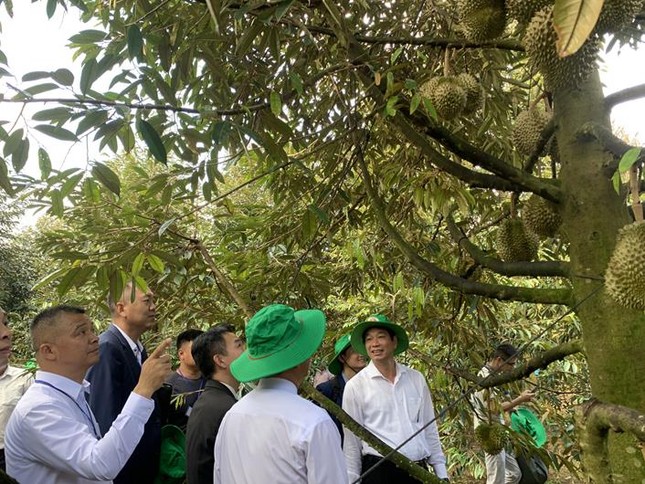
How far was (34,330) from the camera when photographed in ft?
5.98

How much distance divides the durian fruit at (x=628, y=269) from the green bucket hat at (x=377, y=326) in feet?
5.18

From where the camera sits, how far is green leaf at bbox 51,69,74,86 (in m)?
1.22

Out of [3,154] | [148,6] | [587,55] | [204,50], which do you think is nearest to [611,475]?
[587,55]

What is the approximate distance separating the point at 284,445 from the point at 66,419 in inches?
25.7

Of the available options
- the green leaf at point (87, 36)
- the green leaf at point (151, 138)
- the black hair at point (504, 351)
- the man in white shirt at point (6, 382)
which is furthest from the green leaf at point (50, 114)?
the black hair at point (504, 351)

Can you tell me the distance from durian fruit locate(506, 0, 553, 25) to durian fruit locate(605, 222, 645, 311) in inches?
19.9

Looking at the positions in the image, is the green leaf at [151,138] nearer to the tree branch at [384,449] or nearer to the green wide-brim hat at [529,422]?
the tree branch at [384,449]

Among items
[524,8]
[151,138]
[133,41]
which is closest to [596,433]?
[524,8]

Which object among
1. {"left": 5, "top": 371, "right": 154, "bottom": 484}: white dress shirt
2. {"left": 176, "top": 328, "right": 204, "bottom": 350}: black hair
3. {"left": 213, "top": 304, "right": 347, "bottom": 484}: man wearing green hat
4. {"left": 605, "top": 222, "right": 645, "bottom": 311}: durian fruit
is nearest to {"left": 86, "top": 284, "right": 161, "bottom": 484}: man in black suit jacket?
{"left": 5, "top": 371, "right": 154, "bottom": 484}: white dress shirt

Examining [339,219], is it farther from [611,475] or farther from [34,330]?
[611,475]

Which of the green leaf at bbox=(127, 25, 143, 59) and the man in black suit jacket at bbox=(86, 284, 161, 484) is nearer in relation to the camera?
the green leaf at bbox=(127, 25, 143, 59)

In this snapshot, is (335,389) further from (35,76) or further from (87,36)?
(35,76)

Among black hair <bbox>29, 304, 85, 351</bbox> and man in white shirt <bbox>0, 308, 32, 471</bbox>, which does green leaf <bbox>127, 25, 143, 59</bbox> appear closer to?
black hair <bbox>29, 304, 85, 351</bbox>

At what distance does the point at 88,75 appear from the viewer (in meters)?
1.35
